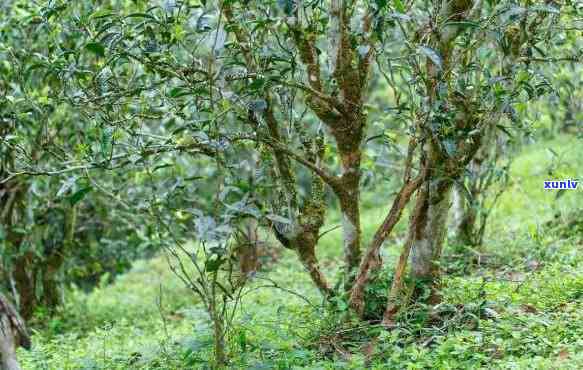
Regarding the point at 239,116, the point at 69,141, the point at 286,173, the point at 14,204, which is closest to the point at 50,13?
the point at 239,116

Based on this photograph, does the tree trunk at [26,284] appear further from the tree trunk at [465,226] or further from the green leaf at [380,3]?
the green leaf at [380,3]

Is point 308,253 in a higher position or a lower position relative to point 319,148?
lower

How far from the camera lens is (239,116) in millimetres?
3430

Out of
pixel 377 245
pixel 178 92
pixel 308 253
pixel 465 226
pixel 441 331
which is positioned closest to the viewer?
pixel 178 92

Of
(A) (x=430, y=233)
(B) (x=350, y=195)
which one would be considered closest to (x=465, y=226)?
(A) (x=430, y=233)

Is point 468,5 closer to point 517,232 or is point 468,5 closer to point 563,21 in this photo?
point 563,21

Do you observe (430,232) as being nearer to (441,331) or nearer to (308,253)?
(441,331)

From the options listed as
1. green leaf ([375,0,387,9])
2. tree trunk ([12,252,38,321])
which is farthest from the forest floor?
green leaf ([375,0,387,9])

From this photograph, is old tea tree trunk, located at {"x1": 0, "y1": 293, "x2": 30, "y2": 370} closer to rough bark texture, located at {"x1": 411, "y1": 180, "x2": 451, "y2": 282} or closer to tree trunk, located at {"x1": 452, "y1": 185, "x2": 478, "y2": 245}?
rough bark texture, located at {"x1": 411, "y1": 180, "x2": 451, "y2": 282}

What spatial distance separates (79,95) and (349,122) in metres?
1.35

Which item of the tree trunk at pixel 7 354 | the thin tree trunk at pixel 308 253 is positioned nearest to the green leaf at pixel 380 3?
the thin tree trunk at pixel 308 253

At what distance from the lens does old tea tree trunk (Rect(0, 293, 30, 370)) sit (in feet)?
11.9

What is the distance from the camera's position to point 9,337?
3.88 metres

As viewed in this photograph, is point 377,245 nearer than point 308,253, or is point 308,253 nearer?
point 377,245
